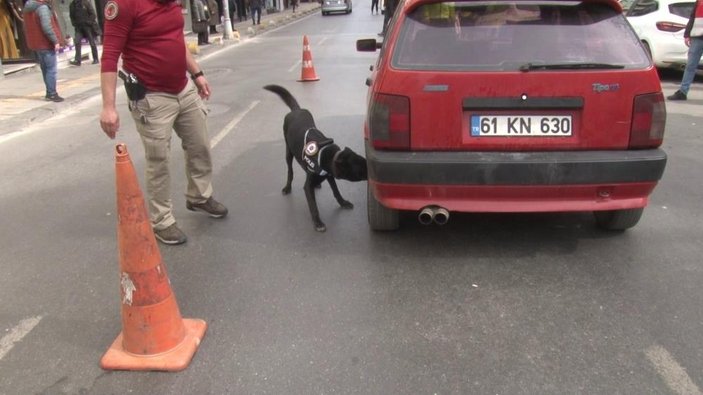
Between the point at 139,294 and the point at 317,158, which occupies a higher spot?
the point at 317,158

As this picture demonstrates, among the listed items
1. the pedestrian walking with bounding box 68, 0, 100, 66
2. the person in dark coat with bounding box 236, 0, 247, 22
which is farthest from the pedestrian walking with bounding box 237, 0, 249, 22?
the pedestrian walking with bounding box 68, 0, 100, 66

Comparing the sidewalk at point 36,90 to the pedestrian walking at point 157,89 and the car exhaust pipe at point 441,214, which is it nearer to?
the pedestrian walking at point 157,89

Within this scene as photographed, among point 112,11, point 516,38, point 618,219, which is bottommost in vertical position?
point 618,219

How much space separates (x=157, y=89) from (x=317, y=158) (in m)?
1.16

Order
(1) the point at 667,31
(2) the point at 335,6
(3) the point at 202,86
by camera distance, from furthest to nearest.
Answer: (2) the point at 335,6 < (1) the point at 667,31 < (3) the point at 202,86

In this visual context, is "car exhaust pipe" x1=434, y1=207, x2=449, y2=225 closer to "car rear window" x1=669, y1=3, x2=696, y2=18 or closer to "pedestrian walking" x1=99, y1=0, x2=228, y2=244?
"pedestrian walking" x1=99, y1=0, x2=228, y2=244

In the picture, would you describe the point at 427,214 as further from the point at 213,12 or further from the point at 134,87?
the point at 213,12

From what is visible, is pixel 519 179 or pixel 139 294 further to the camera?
pixel 519 179

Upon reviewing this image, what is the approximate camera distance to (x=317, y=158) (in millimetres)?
4141

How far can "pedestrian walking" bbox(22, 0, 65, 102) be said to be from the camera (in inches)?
365

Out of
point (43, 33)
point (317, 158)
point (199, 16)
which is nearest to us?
point (317, 158)

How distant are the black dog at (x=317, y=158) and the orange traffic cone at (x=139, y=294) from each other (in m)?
1.55

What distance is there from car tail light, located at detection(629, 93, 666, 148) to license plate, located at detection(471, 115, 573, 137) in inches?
14.5

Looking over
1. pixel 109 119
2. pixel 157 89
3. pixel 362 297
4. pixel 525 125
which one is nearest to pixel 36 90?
pixel 157 89
